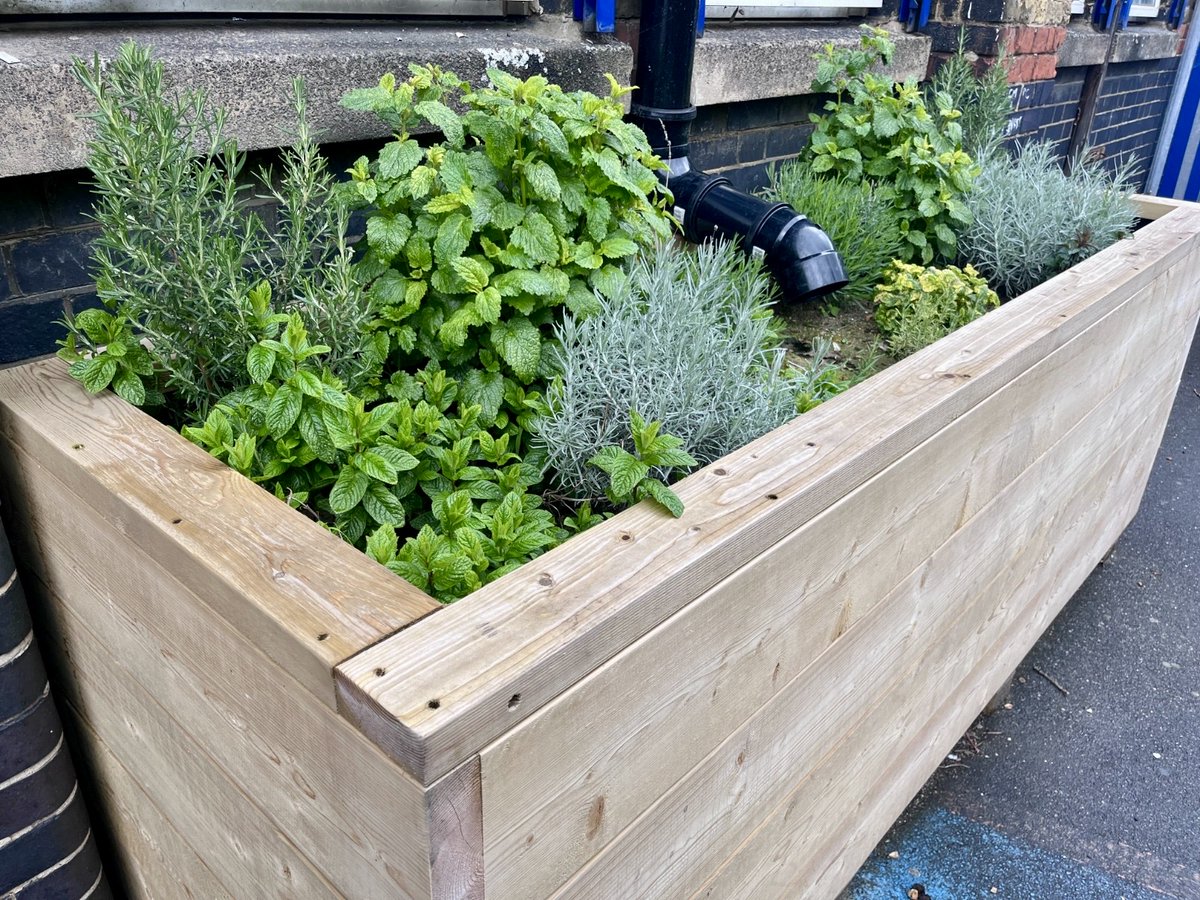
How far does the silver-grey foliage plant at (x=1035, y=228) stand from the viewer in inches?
111

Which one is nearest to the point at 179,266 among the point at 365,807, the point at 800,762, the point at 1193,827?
the point at 365,807

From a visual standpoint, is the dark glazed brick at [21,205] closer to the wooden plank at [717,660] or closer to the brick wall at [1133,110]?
the wooden plank at [717,660]

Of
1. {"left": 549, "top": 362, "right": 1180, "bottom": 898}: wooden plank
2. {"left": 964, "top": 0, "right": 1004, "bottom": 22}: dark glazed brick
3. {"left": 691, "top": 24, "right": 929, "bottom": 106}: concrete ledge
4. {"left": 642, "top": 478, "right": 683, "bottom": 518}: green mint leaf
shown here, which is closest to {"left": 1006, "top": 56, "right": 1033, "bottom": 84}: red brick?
{"left": 964, "top": 0, "right": 1004, "bottom": 22}: dark glazed brick

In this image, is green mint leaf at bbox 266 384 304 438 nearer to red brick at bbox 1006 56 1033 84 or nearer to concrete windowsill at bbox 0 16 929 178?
concrete windowsill at bbox 0 16 929 178

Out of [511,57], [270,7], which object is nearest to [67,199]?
[270,7]

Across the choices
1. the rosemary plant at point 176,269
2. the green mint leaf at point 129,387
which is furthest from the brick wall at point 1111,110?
the green mint leaf at point 129,387

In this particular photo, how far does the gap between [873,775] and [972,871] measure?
0.57m

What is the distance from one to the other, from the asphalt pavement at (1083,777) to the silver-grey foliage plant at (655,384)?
1377 millimetres

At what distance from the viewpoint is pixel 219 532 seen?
116 cm

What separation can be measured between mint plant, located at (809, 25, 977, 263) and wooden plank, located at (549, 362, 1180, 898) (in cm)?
82

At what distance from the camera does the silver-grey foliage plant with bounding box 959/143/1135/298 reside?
2818 mm

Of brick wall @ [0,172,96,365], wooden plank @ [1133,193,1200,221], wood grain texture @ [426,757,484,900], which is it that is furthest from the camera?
wooden plank @ [1133,193,1200,221]

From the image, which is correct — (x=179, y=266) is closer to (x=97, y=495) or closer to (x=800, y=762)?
(x=97, y=495)

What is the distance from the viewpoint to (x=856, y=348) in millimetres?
2523
